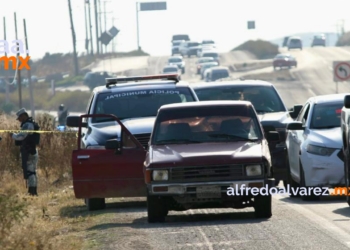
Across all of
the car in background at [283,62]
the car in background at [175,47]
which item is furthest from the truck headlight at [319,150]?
the car in background at [175,47]

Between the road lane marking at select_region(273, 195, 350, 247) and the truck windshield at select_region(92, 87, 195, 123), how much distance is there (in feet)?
9.77

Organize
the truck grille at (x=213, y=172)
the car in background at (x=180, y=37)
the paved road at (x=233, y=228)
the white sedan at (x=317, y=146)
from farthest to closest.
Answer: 1. the car in background at (x=180, y=37)
2. the white sedan at (x=317, y=146)
3. the truck grille at (x=213, y=172)
4. the paved road at (x=233, y=228)

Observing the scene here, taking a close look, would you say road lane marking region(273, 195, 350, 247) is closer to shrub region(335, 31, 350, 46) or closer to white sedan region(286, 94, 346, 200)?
white sedan region(286, 94, 346, 200)

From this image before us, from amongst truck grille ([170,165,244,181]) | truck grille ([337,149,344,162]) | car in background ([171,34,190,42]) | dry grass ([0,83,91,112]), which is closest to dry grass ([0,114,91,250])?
truck grille ([170,165,244,181])

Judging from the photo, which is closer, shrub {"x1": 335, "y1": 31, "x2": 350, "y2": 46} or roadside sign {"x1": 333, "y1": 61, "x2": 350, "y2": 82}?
roadside sign {"x1": 333, "y1": 61, "x2": 350, "y2": 82}

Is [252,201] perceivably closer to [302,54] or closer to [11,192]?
[11,192]

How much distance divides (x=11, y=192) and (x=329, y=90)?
223ft

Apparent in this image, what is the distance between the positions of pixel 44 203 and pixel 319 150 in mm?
4979

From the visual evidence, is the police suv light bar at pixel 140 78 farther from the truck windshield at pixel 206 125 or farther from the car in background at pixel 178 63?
the car in background at pixel 178 63

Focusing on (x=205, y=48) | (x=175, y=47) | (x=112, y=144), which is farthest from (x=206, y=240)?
(x=175, y=47)

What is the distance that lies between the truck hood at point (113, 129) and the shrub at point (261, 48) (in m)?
112

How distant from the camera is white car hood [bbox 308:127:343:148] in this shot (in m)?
16.7

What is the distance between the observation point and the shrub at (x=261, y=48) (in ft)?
431

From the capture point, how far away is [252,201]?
47.6 ft
